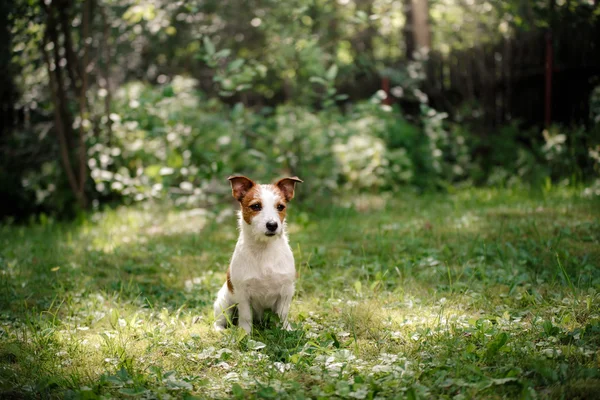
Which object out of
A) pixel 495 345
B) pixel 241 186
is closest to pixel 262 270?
pixel 241 186

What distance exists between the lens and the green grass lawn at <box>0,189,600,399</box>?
296 centimetres

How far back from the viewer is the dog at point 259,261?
3.68m

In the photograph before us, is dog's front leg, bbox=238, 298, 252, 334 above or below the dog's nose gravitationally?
below

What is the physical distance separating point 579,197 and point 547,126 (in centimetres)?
305

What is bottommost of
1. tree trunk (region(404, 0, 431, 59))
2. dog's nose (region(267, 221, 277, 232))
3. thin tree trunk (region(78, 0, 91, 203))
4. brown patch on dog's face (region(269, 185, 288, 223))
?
dog's nose (region(267, 221, 277, 232))

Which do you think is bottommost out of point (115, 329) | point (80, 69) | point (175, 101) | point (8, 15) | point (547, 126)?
point (115, 329)

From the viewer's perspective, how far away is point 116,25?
352 inches

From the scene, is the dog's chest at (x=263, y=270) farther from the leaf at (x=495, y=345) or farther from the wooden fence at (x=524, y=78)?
the wooden fence at (x=524, y=78)

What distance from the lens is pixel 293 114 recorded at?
834 centimetres

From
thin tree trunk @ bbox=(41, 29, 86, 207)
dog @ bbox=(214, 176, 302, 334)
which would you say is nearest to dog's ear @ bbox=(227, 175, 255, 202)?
dog @ bbox=(214, 176, 302, 334)

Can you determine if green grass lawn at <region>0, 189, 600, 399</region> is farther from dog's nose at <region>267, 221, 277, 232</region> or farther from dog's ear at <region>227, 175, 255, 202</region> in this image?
dog's ear at <region>227, 175, 255, 202</region>

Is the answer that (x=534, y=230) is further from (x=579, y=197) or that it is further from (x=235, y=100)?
(x=235, y=100)

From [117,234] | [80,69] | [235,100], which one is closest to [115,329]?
[117,234]

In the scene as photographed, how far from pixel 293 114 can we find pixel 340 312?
4.80 metres
